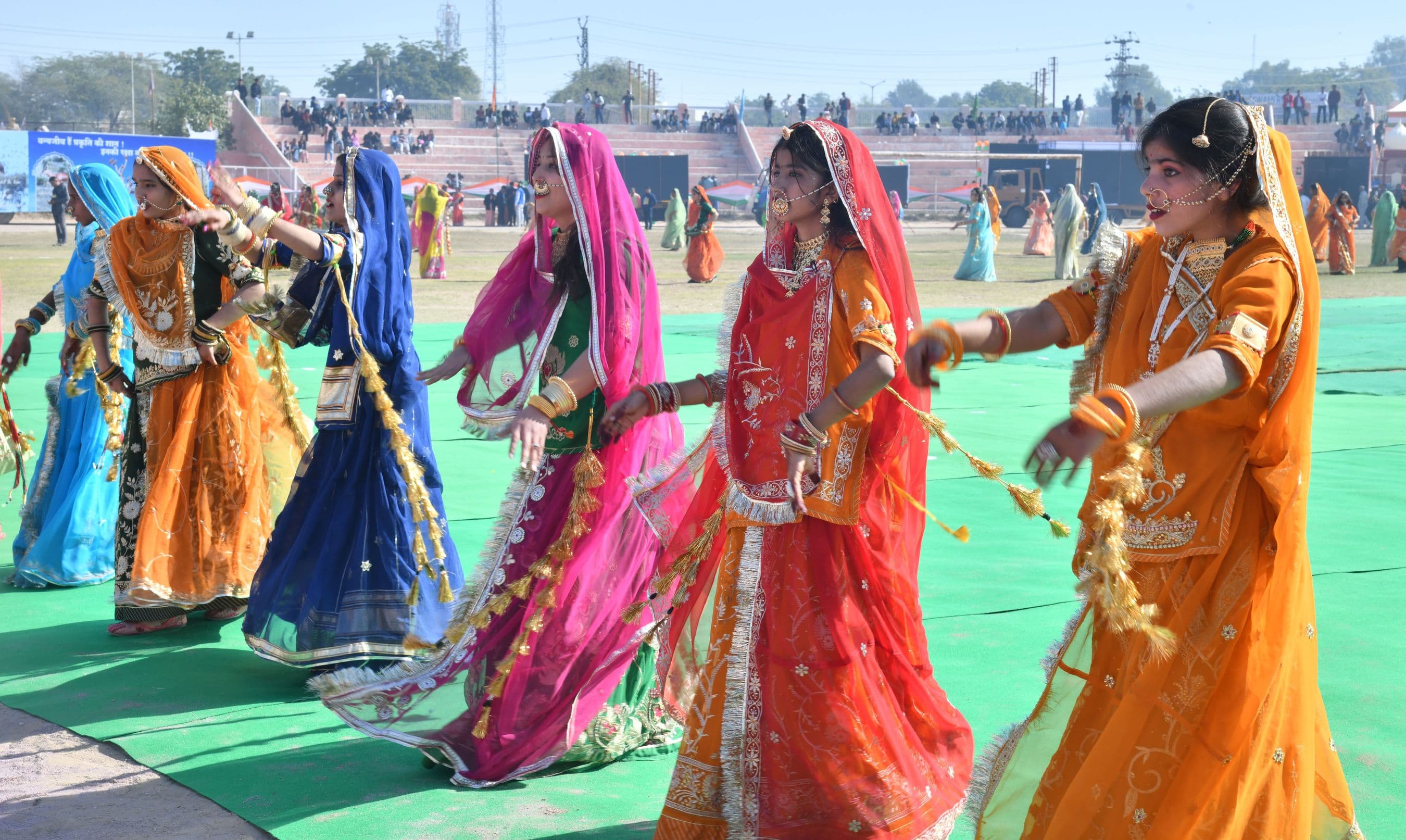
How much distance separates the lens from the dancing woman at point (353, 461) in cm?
436

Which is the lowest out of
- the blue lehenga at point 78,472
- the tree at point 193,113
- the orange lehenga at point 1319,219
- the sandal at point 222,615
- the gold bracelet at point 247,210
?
the sandal at point 222,615

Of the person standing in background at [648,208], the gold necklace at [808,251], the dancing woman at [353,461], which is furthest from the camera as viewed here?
the person standing in background at [648,208]

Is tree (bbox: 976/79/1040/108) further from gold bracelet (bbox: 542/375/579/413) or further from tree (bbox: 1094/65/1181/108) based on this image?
gold bracelet (bbox: 542/375/579/413)

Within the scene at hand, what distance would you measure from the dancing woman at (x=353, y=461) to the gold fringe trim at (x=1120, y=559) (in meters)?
2.48

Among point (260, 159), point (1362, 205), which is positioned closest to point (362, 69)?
point (260, 159)

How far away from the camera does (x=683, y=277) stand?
23.3 metres

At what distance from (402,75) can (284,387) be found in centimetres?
9173

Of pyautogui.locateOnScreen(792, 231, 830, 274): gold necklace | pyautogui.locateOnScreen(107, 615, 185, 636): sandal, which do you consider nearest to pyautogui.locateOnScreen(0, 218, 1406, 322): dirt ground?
pyautogui.locateOnScreen(107, 615, 185, 636): sandal

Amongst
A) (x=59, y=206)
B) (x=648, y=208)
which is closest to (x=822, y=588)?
(x=59, y=206)

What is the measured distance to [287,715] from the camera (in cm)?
413

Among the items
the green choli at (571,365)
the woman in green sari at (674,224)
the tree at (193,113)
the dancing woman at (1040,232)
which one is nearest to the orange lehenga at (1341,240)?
the dancing woman at (1040,232)

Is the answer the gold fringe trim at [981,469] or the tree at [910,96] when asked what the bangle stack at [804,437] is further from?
the tree at [910,96]

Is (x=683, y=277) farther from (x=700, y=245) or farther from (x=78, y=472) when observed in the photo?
(x=78, y=472)

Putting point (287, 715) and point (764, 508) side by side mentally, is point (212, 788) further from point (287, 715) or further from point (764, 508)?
point (764, 508)
